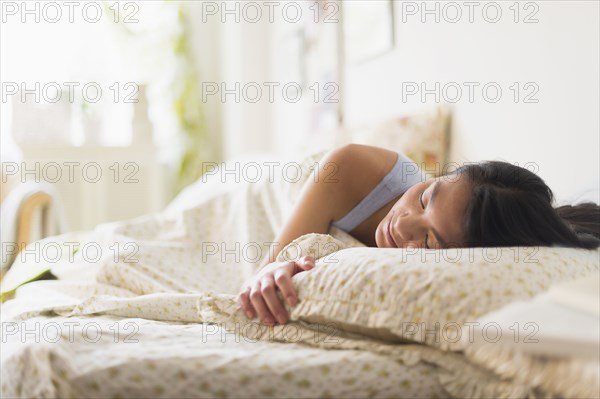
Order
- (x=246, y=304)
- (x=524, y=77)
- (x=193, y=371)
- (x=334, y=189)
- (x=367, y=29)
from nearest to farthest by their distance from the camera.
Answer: (x=193, y=371), (x=246, y=304), (x=334, y=189), (x=524, y=77), (x=367, y=29)

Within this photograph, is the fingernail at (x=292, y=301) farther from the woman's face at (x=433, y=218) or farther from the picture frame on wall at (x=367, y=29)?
the picture frame on wall at (x=367, y=29)

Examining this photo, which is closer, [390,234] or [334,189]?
[390,234]

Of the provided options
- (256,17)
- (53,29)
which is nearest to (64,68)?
(53,29)

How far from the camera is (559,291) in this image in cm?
84

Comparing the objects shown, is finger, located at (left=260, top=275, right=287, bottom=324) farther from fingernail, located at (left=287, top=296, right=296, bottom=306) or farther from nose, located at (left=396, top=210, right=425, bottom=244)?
nose, located at (left=396, top=210, right=425, bottom=244)

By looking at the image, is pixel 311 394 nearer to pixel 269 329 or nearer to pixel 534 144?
pixel 269 329

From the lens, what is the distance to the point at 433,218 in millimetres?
1143

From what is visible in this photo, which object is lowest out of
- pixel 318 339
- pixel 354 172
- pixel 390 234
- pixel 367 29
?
pixel 318 339

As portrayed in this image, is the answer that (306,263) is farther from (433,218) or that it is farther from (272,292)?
(433,218)

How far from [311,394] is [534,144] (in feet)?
4.29

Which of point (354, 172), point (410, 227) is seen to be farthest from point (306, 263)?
point (354, 172)

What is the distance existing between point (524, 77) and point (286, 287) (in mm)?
1231

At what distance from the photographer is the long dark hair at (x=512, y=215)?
42.8 inches

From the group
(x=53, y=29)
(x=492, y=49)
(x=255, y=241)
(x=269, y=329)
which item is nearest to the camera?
(x=269, y=329)
